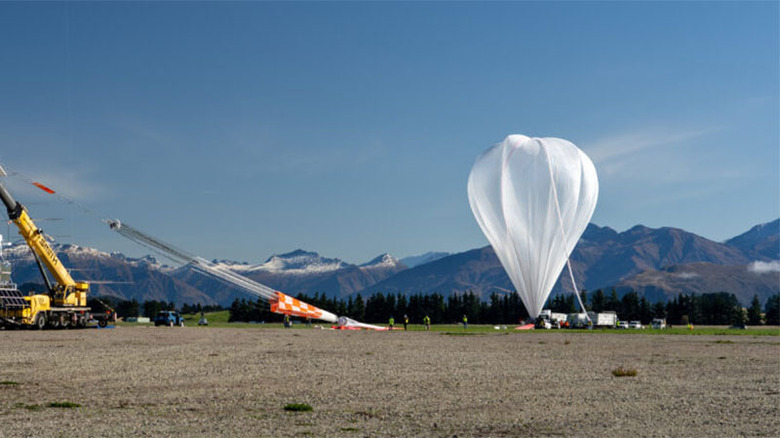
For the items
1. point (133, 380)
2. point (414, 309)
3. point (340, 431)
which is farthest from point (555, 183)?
point (414, 309)

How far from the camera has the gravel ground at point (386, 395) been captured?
14.0 m

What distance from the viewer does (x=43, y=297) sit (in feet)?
196

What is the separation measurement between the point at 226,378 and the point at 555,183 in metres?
55.4

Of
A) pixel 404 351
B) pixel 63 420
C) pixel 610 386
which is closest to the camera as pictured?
pixel 63 420

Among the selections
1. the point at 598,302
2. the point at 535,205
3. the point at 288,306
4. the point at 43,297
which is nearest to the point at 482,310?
the point at 598,302

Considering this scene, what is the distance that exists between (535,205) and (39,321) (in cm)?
4593

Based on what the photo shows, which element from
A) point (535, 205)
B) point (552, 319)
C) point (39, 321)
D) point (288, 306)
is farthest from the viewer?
point (552, 319)

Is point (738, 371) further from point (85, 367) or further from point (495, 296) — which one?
point (495, 296)

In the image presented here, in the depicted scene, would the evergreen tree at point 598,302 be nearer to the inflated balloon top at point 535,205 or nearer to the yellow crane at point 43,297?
the inflated balloon top at point 535,205

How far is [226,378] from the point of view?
22.6 meters

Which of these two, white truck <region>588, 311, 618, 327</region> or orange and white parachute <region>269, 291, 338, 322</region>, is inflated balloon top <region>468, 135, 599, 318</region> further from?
white truck <region>588, 311, 618, 327</region>

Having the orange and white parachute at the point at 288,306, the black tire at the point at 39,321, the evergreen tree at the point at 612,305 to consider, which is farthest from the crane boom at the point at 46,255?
the evergreen tree at the point at 612,305

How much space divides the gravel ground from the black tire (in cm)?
2932

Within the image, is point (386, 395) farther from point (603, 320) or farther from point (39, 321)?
point (603, 320)
